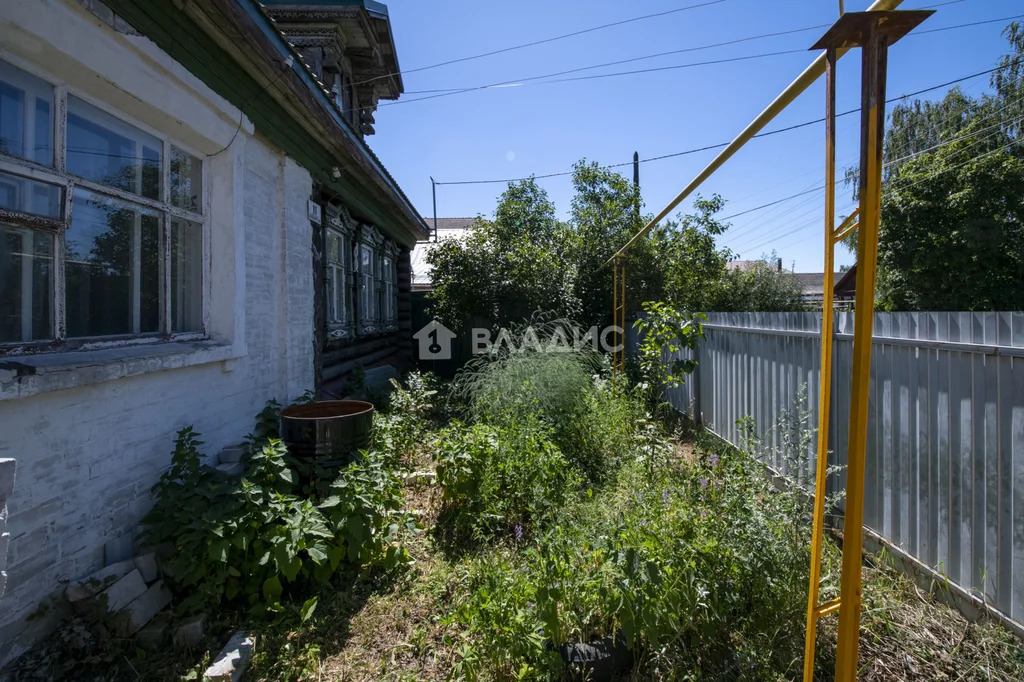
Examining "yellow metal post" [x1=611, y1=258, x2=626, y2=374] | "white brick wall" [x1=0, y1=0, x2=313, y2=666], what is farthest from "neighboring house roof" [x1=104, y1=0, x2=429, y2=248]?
"yellow metal post" [x1=611, y1=258, x2=626, y2=374]

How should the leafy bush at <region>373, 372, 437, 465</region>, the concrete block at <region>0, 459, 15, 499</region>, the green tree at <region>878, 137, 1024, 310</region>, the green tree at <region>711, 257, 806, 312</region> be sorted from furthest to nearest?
the green tree at <region>711, 257, 806, 312</region> → the green tree at <region>878, 137, 1024, 310</region> → the leafy bush at <region>373, 372, 437, 465</region> → the concrete block at <region>0, 459, 15, 499</region>

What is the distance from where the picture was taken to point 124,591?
233 cm

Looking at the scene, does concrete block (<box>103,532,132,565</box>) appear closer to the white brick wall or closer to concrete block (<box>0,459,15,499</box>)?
the white brick wall

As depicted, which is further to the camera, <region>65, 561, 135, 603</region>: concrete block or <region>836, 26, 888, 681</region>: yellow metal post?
<region>65, 561, 135, 603</region>: concrete block

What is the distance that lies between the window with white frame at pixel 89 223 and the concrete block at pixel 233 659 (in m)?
1.56

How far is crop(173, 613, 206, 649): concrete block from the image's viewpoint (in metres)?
2.32

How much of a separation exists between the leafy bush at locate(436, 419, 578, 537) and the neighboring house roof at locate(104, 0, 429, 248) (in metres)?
2.83

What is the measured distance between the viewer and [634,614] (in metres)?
1.98

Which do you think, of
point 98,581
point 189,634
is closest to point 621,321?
point 189,634

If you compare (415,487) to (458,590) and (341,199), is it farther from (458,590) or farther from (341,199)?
(341,199)

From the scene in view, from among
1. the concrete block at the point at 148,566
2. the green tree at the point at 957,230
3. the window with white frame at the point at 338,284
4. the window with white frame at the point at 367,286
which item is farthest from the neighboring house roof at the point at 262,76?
the green tree at the point at 957,230

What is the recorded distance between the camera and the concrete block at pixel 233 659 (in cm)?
205

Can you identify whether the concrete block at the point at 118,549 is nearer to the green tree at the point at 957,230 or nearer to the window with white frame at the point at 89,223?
the window with white frame at the point at 89,223

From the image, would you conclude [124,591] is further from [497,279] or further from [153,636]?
[497,279]
